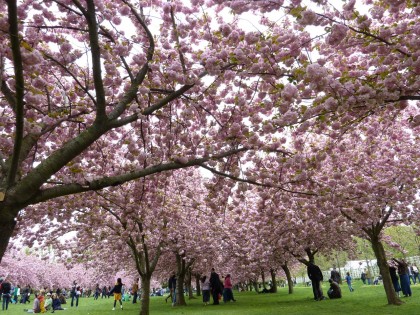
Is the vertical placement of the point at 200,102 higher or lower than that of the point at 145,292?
higher

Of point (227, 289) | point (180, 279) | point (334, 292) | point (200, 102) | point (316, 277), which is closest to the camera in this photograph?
point (200, 102)

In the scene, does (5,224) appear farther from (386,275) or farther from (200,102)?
(386,275)

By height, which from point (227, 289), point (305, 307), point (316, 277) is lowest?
point (305, 307)

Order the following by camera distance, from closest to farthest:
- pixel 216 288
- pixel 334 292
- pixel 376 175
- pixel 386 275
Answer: pixel 376 175, pixel 386 275, pixel 334 292, pixel 216 288

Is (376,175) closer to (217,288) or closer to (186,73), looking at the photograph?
(186,73)

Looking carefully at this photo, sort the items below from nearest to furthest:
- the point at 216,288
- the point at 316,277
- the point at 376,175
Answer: the point at 376,175 → the point at 316,277 → the point at 216,288

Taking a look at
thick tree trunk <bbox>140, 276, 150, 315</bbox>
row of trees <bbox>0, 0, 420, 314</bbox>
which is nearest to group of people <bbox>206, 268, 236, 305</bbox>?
thick tree trunk <bbox>140, 276, 150, 315</bbox>

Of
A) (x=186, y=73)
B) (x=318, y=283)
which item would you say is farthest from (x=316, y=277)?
(x=186, y=73)

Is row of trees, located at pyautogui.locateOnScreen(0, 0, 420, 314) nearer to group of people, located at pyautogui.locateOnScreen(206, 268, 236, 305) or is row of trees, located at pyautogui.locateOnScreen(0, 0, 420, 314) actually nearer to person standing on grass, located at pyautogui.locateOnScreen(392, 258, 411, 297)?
person standing on grass, located at pyautogui.locateOnScreen(392, 258, 411, 297)

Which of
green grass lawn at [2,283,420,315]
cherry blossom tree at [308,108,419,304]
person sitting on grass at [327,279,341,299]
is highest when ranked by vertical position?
cherry blossom tree at [308,108,419,304]

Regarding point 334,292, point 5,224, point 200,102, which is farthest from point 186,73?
point 334,292

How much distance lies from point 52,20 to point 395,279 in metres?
16.9

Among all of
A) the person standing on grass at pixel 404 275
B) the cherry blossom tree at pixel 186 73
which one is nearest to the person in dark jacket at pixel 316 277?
the person standing on grass at pixel 404 275

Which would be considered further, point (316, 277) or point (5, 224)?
point (316, 277)
